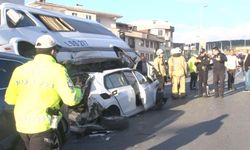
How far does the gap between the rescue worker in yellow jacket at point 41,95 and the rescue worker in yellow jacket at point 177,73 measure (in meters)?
13.1

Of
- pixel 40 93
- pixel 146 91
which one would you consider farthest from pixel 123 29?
pixel 40 93

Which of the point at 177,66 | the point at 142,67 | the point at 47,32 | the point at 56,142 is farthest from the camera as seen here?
the point at 177,66

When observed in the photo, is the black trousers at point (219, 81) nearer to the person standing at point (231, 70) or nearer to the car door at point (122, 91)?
the person standing at point (231, 70)

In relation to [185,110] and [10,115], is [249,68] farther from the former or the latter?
[10,115]

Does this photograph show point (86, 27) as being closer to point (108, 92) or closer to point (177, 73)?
point (177, 73)

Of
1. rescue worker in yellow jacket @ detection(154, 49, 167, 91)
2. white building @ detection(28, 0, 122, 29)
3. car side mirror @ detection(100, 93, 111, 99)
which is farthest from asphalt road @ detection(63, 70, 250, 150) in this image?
white building @ detection(28, 0, 122, 29)

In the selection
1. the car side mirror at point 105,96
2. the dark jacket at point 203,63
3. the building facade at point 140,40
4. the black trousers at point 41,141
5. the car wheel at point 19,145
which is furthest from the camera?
the building facade at point 140,40

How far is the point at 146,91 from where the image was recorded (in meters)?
14.1

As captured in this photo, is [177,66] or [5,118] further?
[177,66]

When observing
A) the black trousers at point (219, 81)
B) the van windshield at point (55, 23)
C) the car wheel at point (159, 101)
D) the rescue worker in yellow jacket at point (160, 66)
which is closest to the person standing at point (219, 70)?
the black trousers at point (219, 81)

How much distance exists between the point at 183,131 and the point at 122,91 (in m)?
2.11

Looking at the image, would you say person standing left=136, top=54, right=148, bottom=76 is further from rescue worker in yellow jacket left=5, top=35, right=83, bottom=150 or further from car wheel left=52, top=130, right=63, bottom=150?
rescue worker in yellow jacket left=5, top=35, right=83, bottom=150

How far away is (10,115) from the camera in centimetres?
643

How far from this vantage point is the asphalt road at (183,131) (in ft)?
31.1
